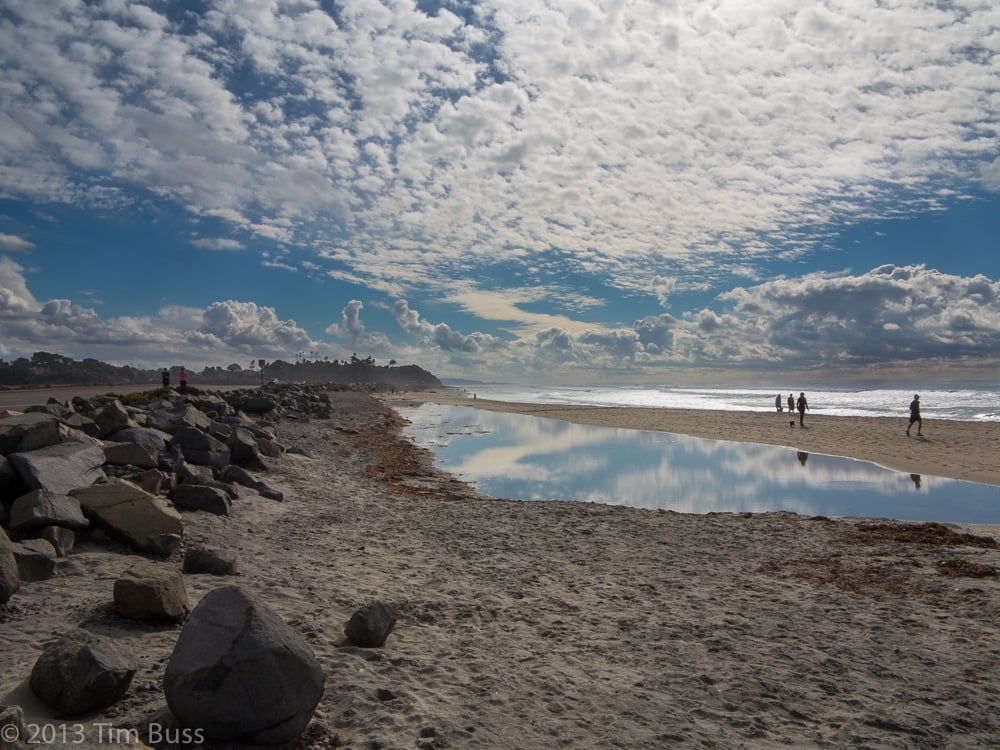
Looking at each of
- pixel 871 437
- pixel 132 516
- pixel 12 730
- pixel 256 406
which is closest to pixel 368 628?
pixel 12 730

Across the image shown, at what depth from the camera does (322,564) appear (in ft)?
29.6

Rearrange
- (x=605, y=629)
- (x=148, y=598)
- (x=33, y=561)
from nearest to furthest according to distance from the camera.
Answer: (x=148, y=598), (x=33, y=561), (x=605, y=629)

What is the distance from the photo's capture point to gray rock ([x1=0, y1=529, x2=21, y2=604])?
554cm

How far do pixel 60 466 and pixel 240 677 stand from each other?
622 cm

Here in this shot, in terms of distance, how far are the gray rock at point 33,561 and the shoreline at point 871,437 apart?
22983mm

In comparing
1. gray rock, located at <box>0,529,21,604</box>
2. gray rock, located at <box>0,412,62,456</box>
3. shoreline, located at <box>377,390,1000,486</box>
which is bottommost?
shoreline, located at <box>377,390,1000,486</box>

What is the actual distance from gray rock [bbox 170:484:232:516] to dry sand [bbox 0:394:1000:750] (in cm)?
26

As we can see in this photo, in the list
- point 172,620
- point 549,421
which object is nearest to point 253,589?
point 172,620

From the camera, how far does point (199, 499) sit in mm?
10375

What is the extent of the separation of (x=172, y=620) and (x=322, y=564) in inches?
130

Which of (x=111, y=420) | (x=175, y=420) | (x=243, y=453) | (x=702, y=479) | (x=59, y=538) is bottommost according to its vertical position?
(x=702, y=479)

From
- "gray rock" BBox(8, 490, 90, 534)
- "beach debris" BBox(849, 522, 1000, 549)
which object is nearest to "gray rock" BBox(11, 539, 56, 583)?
"gray rock" BBox(8, 490, 90, 534)

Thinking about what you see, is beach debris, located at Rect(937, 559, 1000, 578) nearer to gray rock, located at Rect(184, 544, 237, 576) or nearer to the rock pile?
the rock pile

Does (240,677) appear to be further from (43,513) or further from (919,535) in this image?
(919,535)
